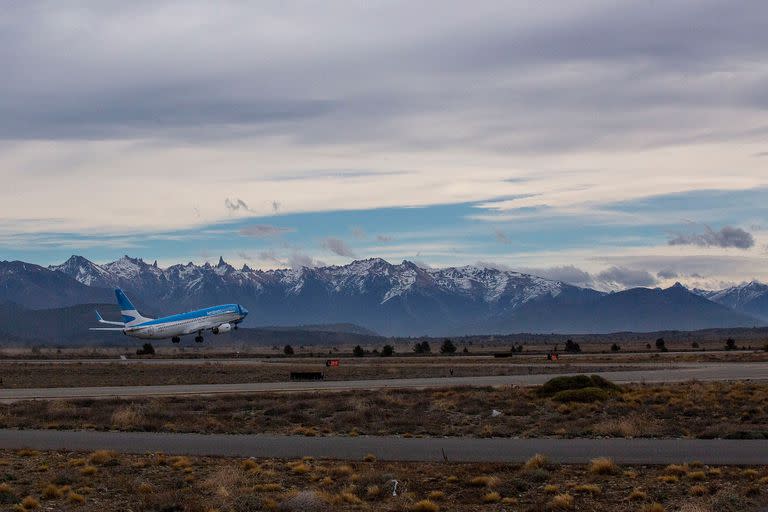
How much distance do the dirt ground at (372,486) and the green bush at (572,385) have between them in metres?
20.0

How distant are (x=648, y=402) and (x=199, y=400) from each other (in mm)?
19563

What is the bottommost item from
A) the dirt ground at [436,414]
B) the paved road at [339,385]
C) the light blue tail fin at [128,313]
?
the paved road at [339,385]

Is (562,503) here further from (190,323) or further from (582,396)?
(190,323)

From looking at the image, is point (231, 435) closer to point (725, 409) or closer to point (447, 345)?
point (725, 409)

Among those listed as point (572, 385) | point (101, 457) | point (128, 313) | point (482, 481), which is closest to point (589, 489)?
point (482, 481)

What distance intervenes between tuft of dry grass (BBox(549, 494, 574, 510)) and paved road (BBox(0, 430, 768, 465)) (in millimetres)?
5026

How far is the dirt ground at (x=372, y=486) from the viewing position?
62.0ft

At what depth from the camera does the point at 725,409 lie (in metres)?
35.7

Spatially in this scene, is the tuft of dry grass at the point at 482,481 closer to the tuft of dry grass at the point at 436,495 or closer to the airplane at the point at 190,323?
the tuft of dry grass at the point at 436,495

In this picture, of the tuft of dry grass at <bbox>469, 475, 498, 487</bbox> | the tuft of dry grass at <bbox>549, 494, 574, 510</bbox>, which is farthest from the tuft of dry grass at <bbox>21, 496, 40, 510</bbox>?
the tuft of dry grass at <bbox>549, 494, 574, 510</bbox>

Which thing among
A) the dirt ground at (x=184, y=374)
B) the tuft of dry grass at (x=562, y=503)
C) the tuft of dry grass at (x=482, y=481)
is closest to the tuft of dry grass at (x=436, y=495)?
the tuft of dry grass at (x=482, y=481)

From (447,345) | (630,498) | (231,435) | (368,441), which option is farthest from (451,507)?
(447,345)

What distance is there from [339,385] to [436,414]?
773 inches

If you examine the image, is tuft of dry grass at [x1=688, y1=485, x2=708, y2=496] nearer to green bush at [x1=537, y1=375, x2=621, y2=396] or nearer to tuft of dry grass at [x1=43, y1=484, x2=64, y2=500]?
tuft of dry grass at [x1=43, y1=484, x2=64, y2=500]
